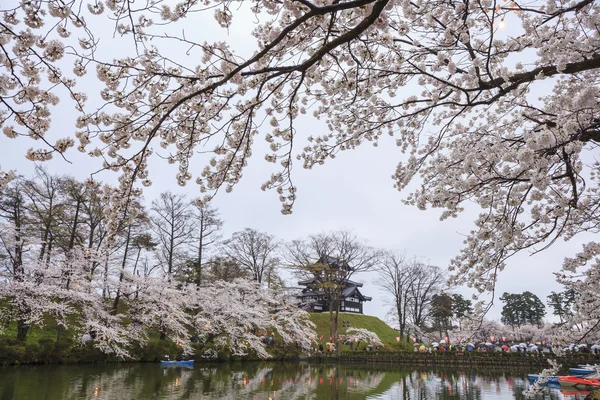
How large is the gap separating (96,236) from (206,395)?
16.5m

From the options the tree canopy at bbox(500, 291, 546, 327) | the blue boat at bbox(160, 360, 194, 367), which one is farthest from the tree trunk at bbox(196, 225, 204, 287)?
the tree canopy at bbox(500, 291, 546, 327)

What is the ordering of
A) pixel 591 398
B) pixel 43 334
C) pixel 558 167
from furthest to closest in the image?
pixel 43 334 → pixel 591 398 → pixel 558 167

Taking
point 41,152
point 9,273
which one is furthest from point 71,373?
point 41,152

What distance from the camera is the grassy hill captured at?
120ft

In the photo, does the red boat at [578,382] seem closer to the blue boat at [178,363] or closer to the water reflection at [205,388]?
the water reflection at [205,388]

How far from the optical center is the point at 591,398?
6098 millimetres

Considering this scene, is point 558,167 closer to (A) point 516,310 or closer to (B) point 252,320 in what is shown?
(B) point 252,320

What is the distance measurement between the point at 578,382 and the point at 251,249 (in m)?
22.9

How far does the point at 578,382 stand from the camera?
1425 cm

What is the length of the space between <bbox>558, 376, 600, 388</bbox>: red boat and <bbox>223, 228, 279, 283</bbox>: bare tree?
829 inches

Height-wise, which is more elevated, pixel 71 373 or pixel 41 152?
pixel 41 152

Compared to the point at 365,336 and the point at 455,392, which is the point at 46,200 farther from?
the point at 365,336

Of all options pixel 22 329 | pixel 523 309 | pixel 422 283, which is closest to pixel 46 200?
pixel 22 329

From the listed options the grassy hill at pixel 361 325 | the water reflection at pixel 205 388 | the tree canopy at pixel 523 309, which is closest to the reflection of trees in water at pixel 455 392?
the water reflection at pixel 205 388
